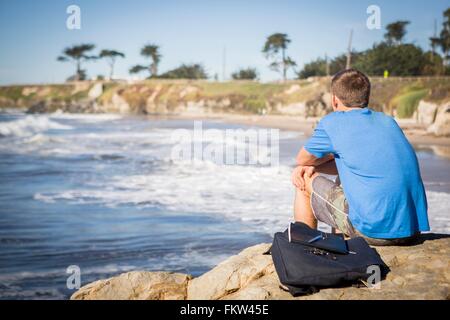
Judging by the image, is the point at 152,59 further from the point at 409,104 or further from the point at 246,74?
the point at 409,104

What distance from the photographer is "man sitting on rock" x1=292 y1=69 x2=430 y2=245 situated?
3.06 meters

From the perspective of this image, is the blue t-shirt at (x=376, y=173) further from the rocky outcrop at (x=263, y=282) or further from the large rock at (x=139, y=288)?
the large rock at (x=139, y=288)

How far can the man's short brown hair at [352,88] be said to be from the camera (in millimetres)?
3219

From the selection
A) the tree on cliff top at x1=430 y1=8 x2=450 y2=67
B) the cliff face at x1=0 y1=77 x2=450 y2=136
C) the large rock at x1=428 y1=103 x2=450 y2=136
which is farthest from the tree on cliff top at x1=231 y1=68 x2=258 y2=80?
the large rock at x1=428 y1=103 x2=450 y2=136

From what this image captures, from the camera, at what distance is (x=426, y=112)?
24.5 meters

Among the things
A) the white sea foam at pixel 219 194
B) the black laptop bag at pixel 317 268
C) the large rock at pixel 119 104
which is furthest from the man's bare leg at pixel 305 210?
the large rock at pixel 119 104

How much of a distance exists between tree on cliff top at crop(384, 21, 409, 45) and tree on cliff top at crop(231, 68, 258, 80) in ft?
73.8

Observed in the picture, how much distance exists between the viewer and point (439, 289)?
274 cm

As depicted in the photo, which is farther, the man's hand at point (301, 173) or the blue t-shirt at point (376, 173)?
the man's hand at point (301, 173)

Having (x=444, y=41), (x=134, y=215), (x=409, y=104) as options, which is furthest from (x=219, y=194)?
(x=444, y=41)

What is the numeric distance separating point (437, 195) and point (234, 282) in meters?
6.49

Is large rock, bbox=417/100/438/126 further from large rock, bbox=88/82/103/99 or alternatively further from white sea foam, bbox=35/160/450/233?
large rock, bbox=88/82/103/99

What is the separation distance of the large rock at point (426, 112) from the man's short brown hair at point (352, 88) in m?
22.4

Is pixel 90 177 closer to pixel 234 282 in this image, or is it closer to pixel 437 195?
pixel 437 195
